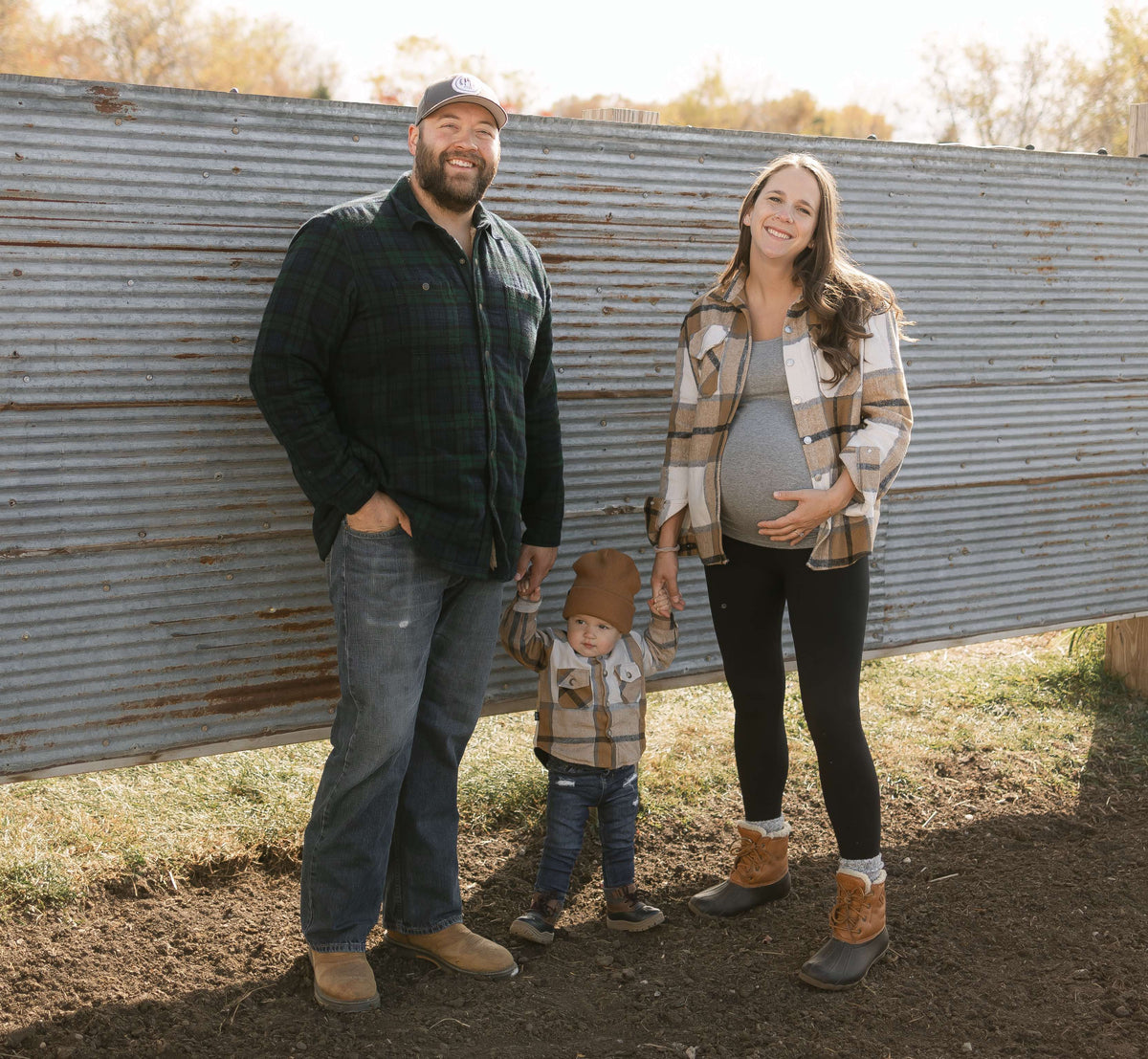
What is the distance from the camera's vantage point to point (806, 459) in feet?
10.3

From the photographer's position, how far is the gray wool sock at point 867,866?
3.25 m

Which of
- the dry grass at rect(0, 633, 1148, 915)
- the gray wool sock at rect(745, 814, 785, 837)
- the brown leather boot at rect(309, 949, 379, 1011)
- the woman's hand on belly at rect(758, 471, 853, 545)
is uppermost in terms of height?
the woman's hand on belly at rect(758, 471, 853, 545)

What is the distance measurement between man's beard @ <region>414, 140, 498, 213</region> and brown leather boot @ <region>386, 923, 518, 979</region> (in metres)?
2.05

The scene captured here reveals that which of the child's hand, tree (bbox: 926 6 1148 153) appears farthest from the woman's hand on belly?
tree (bbox: 926 6 1148 153)

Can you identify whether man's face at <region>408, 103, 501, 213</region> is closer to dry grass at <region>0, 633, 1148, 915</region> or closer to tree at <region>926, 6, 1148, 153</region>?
dry grass at <region>0, 633, 1148, 915</region>

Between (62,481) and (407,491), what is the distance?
3.25ft

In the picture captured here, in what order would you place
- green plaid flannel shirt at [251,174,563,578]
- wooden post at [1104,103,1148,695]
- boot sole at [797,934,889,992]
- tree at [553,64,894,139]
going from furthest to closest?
tree at [553,64,894,139]
wooden post at [1104,103,1148,695]
boot sole at [797,934,889,992]
green plaid flannel shirt at [251,174,563,578]

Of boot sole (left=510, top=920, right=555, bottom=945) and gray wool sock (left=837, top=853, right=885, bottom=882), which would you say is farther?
boot sole (left=510, top=920, right=555, bottom=945)

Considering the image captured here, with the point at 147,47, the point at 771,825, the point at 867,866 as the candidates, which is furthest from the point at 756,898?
the point at 147,47

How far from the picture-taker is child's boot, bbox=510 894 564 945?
3422 mm

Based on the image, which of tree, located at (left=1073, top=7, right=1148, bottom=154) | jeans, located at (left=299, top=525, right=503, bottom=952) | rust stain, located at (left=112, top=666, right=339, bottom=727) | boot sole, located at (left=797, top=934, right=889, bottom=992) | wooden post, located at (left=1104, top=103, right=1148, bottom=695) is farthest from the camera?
tree, located at (left=1073, top=7, right=1148, bottom=154)

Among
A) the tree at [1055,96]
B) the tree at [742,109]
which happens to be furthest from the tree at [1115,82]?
the tree at [742,109]

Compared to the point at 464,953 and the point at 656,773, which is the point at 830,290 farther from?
the point at 656,773

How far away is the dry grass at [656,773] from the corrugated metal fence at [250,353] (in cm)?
62
